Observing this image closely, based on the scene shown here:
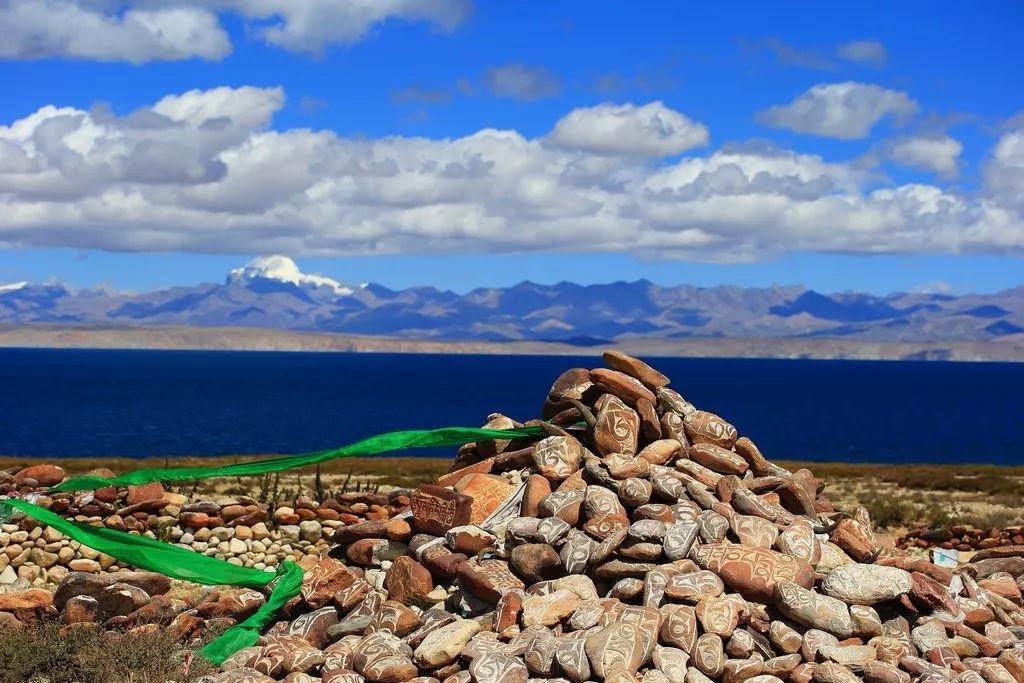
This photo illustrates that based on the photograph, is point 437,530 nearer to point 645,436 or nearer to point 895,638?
point 645,436

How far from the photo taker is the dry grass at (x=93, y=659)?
11.1 meters

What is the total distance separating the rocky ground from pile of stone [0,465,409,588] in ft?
0.53

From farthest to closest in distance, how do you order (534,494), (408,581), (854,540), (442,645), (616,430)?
1. (616,430)
2. (534,494)
3. (854,540)
4. (408,581)
5. (442,645)

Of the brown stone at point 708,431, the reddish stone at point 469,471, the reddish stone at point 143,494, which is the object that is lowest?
the reddish stone at point 143,494

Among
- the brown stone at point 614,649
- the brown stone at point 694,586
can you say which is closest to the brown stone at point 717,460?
the brown stone at point 694,586

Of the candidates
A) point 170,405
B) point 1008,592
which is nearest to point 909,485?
point 1008,592

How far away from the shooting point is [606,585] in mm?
12727

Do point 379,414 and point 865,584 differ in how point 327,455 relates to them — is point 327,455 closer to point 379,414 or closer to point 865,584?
point 865,584

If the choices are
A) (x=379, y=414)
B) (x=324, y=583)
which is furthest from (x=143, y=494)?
(x=379, y=414)

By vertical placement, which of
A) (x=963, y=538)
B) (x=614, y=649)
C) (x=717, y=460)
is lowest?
(x=963, y=538)

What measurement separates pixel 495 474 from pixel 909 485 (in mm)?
27120

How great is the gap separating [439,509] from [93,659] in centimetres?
459

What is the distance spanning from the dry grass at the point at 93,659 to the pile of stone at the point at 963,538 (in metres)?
14.1

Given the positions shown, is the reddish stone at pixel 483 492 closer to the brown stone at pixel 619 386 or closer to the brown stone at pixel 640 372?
the brown stone at pixel 619 386
